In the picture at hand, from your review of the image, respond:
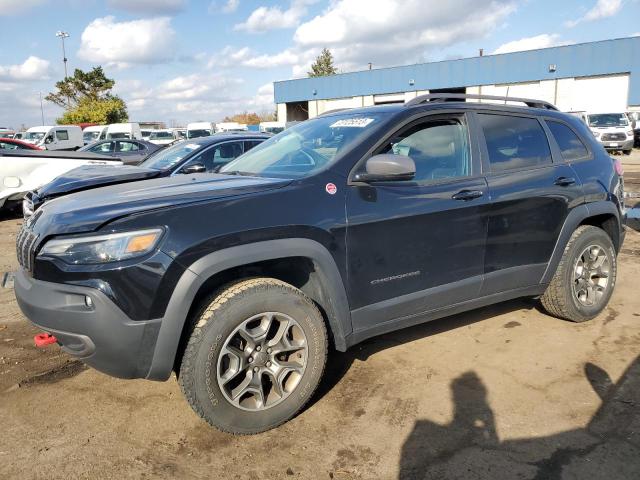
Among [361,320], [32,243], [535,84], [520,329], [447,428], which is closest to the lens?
[32,243]

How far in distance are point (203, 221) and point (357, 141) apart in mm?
1134

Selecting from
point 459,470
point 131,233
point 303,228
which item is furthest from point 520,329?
point 131,233

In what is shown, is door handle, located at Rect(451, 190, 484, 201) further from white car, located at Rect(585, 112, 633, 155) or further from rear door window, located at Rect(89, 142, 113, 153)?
white car, located at Rect(585, 112, 633, 155)

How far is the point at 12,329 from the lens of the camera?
4.36m

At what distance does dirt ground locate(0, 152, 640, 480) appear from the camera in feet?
8.27

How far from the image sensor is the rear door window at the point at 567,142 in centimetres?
408

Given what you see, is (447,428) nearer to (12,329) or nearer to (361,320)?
(361,320)

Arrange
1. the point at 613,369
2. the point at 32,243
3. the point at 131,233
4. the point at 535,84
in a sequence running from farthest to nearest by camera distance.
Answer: the point at 535,84 → the point at 613,369 → the point at 32,243 → the point at 131,233

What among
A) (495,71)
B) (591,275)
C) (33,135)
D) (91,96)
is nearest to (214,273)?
(591,275)

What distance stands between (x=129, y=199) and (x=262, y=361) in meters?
1.10

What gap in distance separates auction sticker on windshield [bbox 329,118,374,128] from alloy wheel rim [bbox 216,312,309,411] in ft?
4.57

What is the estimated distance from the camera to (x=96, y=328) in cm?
238

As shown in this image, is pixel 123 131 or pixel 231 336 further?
pixel 123 131

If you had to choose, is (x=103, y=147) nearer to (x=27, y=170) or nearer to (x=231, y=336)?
(x=27, y=170)
